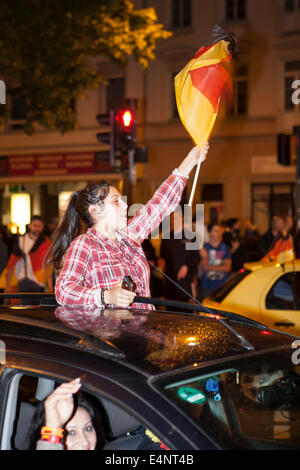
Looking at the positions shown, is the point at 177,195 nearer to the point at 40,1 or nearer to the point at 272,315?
the point at 272,315

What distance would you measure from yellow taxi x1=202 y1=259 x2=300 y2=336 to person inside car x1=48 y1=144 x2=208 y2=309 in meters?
2.89

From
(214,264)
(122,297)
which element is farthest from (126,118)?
(122,297)

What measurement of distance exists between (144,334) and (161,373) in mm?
350

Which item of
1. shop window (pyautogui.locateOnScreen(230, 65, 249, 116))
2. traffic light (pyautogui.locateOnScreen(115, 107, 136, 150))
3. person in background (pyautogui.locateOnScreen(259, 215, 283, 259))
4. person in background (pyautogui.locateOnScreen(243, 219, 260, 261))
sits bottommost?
person in background (pyautogui.locateOnScreen(243, 219, 260, 261))

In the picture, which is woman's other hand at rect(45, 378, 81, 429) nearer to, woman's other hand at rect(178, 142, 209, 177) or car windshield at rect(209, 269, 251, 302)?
woman's other hand at rect(178, 142, 209, 177)

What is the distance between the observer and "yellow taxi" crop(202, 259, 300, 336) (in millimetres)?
6234

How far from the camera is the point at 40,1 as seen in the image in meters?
13.9

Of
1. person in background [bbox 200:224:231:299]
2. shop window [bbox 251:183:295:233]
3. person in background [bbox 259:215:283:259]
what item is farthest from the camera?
shop window [bbox 251:183:295:233]

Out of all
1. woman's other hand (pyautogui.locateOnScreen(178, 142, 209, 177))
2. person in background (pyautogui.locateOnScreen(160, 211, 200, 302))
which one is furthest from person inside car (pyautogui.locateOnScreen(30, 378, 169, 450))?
person in background (pyautogui.locateOnScreen(160, 211, 200, 302))

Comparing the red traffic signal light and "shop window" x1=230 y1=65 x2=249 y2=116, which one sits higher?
"shop window" x1=230 y1=65 x2=249 y2=116

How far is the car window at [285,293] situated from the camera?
6.28 meters

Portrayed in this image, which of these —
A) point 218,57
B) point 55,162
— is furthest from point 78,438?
point 55,162

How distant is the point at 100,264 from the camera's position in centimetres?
311
